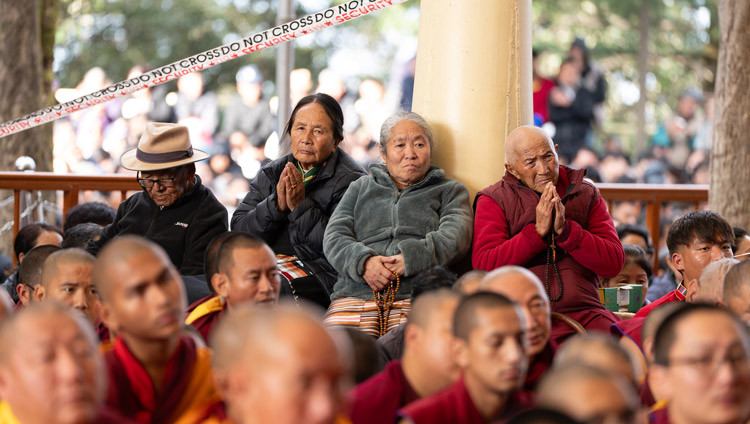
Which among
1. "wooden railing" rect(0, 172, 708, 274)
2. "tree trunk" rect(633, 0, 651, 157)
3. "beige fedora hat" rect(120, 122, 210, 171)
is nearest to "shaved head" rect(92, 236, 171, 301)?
"beige fedora hat" rect(120, 122, 210, 171)

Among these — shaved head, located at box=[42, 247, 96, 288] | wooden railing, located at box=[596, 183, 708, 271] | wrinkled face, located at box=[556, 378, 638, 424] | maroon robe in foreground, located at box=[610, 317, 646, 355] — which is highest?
wooden railing, located at box=[596, 183, 708, 271]

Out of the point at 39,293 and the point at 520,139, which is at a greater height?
the point at 520,139

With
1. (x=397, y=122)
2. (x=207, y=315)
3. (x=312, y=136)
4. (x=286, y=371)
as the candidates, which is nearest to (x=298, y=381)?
(x=286, y=371)

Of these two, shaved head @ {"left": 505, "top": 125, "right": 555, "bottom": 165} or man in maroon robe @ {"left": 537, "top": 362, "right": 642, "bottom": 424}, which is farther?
shaved head @ {"left": 505, "top": 125, "right": 555, "bottom": 165}

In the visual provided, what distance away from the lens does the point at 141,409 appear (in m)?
3.09

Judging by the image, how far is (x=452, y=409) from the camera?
3029 millimetres

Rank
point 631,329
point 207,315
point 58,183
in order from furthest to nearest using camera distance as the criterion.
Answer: point 58,183
point 631,329
point 207,315

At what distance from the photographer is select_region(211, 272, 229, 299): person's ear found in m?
4.00

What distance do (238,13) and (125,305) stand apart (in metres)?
16.4

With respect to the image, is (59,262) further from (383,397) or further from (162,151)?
(383,397)

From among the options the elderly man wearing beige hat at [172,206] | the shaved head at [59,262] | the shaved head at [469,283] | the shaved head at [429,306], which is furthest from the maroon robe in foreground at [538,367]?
the elderly man wearing beige hat at [172,206]

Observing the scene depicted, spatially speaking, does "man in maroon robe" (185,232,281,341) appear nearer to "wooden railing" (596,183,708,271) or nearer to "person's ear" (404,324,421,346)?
"person's ear" (404,324,421,346)

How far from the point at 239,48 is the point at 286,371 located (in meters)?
3.61

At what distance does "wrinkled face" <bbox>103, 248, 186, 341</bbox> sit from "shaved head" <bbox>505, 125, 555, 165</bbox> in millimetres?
2167
